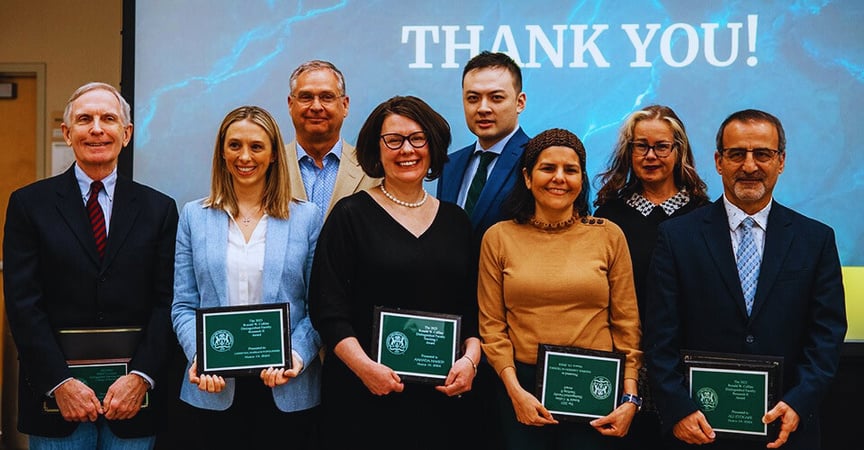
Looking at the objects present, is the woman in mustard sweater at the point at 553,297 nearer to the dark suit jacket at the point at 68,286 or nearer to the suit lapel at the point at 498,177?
the suit lapel at the point at 498,177

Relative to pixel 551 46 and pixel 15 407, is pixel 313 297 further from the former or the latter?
pixel 15 407

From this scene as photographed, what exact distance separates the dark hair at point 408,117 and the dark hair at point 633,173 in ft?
2.39

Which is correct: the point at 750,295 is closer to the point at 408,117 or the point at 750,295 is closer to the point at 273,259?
the point at 408,117

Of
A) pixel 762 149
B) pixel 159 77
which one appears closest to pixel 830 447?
pixel 762 149

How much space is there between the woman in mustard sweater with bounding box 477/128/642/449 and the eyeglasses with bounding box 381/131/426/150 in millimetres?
A: 371

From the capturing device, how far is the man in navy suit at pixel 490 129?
113 inches

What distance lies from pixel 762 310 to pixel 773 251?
19cm

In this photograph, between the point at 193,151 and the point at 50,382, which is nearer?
the point at 50,382

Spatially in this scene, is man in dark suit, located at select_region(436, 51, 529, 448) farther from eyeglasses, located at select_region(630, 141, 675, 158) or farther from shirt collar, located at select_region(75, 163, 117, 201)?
shirt collar, located at select_region(75, 163, 117, 201)

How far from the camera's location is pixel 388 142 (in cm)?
242

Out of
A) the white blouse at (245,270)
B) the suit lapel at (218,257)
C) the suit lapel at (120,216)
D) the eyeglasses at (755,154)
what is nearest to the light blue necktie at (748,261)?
the eyeglasses at (755,154)

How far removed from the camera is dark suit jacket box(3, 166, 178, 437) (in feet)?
7.86

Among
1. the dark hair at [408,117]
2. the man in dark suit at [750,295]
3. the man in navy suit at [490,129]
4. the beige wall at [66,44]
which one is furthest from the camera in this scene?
the beige wall at [66,44]

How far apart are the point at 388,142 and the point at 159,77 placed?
200 cm
